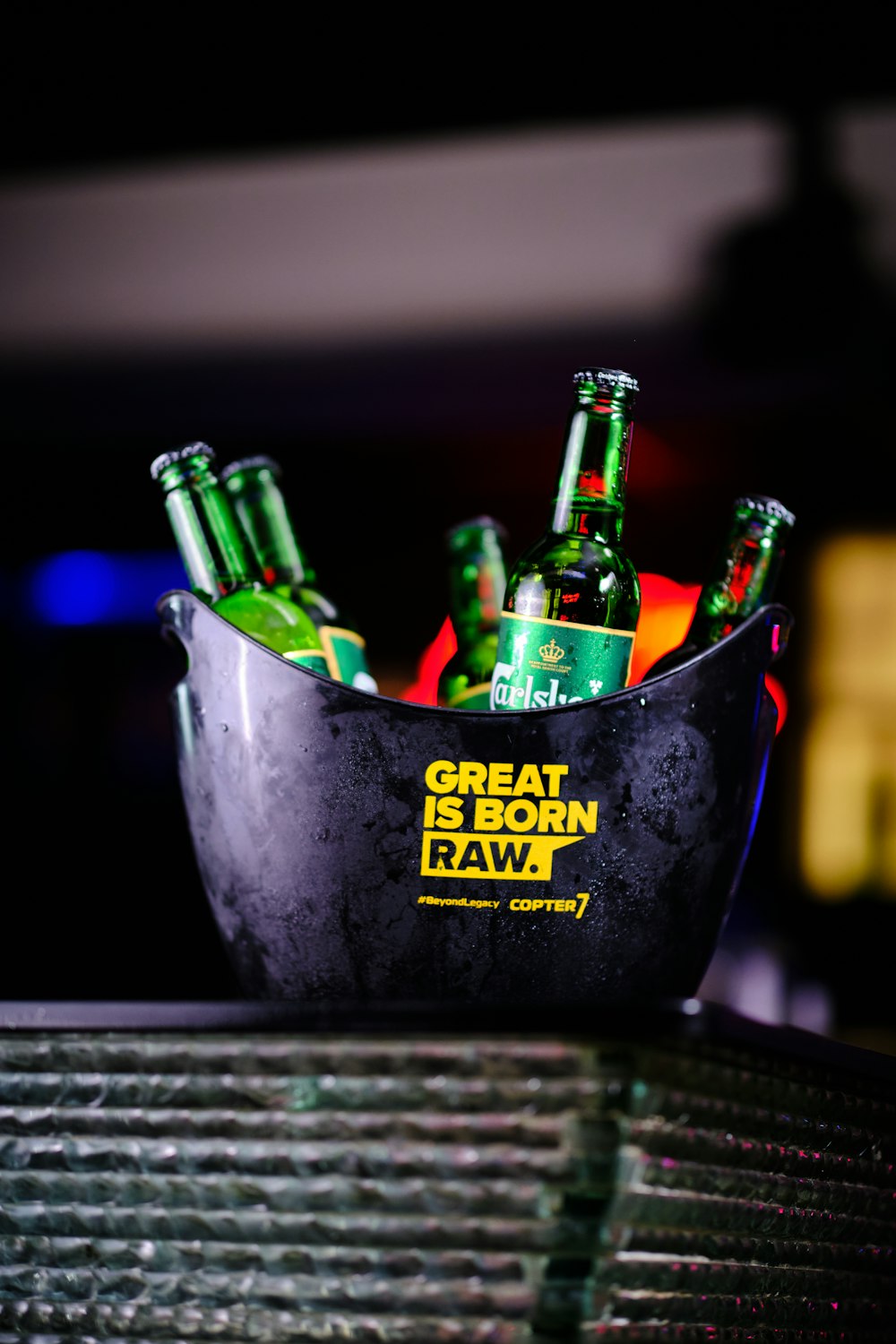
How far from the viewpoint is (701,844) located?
0.50 m

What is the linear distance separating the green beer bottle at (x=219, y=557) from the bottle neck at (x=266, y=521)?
0.02 m

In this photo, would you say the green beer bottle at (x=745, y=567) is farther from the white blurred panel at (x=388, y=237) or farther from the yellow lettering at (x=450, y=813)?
the white blurred panel at (x=388, y=237)

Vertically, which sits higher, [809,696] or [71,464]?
[71,464]

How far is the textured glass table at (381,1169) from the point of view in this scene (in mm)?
356

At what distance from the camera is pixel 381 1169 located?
37cm

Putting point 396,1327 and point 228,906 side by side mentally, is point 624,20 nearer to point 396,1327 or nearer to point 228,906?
point 228,906

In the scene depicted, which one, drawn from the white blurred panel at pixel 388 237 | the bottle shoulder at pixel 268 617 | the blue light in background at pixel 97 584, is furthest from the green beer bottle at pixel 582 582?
the blue light in background at pixel 97 584

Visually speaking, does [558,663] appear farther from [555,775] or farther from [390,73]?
[390,73]

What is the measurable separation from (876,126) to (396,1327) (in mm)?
3256

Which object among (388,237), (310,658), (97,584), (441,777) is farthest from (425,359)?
(441,777)

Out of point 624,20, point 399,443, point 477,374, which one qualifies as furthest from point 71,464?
point 624,20

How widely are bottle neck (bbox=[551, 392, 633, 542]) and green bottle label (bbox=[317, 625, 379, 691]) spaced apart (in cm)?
12

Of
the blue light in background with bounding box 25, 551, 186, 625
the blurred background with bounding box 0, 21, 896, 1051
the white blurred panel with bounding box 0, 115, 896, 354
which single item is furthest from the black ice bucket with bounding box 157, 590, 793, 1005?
the blue light in background with bounding box 25, 551, 186, 625

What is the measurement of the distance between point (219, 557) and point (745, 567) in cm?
26
